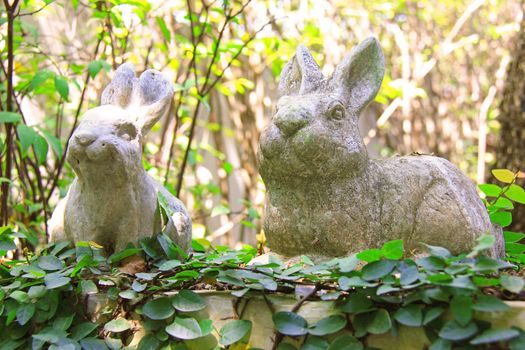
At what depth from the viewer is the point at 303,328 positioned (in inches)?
42.3

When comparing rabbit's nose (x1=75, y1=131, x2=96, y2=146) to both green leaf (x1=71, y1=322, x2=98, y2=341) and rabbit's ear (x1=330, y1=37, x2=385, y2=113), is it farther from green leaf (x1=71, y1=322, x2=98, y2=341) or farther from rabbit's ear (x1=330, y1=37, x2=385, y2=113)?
rabbit's ear (x1=330, y1=37, x2=385, y2=113)

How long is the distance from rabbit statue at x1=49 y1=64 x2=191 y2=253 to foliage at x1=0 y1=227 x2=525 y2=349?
52 mm

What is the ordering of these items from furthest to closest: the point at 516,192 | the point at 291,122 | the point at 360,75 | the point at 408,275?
the point at 516,192, the point at 360,75, the point at 291,122, the point at 408,275

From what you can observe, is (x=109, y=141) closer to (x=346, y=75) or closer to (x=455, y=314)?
(x=346, y=75)

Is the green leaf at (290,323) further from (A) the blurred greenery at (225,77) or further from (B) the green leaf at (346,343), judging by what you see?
(A) the blurred greenery at (225,77)

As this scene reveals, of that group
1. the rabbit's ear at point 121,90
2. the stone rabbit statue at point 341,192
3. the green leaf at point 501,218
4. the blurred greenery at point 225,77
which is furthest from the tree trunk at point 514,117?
the rabbit's ear at point 121,90

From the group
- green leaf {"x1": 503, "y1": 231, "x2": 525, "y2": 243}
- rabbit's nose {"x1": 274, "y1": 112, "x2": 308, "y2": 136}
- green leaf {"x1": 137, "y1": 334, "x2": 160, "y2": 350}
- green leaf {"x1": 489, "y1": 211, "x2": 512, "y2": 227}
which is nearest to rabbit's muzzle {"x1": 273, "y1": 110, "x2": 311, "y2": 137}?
rabbit's nose {"x1": 274, "y1": 112, "x2": 308, "y2": 136}

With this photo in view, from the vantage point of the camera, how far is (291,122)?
1.34m

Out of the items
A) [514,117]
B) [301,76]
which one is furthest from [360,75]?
[514,117]

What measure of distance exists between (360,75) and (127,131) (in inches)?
21.8

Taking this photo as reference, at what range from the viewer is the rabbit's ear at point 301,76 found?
146cm

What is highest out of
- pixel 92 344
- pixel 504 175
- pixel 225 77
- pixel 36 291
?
pixel 225 77

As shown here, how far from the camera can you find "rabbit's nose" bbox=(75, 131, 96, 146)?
4.31 feet

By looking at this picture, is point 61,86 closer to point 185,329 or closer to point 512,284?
point 185,329
